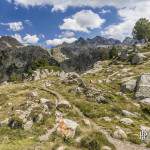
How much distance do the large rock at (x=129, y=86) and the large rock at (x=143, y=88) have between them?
1857 millimetres

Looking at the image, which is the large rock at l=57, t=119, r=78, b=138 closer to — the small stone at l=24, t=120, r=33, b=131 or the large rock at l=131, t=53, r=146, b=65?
the small stone at l=24, t=120, r=33, b=131

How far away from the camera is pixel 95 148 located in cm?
4169

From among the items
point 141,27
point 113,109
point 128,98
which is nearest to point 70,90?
point 128,98

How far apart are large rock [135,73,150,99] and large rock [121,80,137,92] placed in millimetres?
1857

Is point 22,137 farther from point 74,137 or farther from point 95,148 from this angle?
point 95,148

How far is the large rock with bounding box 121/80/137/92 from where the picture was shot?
259 feet

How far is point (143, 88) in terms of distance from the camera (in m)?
74.0

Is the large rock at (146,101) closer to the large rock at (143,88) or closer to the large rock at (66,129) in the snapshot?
the large rock at (143,88)

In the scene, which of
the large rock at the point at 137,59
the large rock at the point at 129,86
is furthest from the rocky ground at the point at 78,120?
the large rock at the point at 137,59

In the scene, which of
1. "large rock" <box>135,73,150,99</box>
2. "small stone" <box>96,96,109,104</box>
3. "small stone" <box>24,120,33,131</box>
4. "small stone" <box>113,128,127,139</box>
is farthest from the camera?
"large rock" <box>135,73,150,99</box>

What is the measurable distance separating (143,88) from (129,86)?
6.30 metres

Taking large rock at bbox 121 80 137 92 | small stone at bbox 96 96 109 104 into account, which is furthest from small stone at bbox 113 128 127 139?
large rock at bbox 121 80 137 92

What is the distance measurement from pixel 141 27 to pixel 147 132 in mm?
146619

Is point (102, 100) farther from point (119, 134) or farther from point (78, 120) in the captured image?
point (119, 134)
